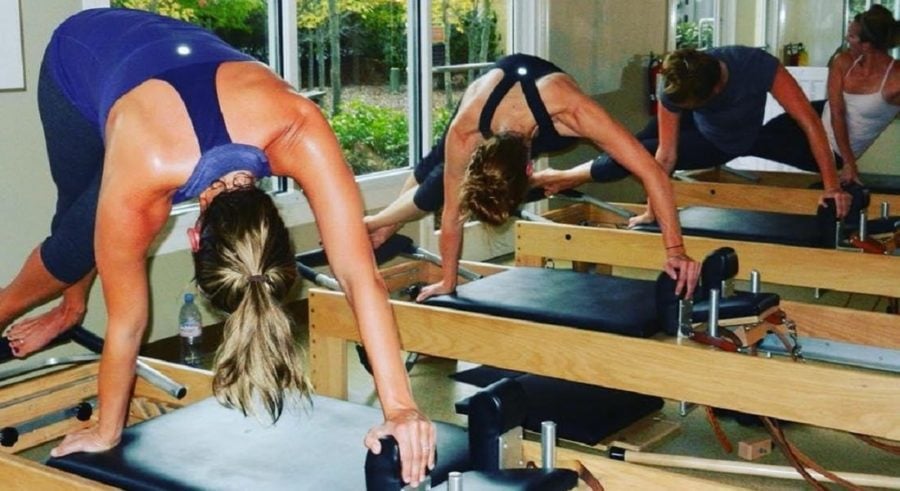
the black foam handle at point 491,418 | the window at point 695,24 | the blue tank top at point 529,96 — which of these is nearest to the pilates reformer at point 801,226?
the blue tank top at point 529,96

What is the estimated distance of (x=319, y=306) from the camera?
3.43 meters

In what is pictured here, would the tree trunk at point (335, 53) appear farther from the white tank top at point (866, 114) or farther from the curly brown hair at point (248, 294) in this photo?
the curly brown hair at point (248, 294)

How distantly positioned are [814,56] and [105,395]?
8.53m

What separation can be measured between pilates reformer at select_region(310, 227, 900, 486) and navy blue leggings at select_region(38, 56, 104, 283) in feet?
3.32

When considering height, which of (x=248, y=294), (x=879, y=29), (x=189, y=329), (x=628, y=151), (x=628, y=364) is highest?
(x=879, y=29)

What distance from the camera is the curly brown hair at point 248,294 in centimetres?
184

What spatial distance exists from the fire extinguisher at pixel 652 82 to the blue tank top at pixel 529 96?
4.34 meters

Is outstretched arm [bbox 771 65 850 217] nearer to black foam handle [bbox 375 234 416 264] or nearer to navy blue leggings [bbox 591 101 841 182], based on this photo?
navy blue leggings [bbox 591 101 841 182]

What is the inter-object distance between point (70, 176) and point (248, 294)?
841 millimetres

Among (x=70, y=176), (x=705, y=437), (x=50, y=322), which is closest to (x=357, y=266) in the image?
(x=70, y=176)

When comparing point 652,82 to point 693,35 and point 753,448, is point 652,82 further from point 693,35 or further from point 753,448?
point 753,448

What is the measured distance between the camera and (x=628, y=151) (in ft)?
10.7

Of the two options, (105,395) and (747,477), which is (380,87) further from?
(105,395)

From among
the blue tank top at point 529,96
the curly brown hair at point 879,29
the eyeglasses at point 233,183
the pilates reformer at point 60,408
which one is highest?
the curly brown hair at point 879,29
